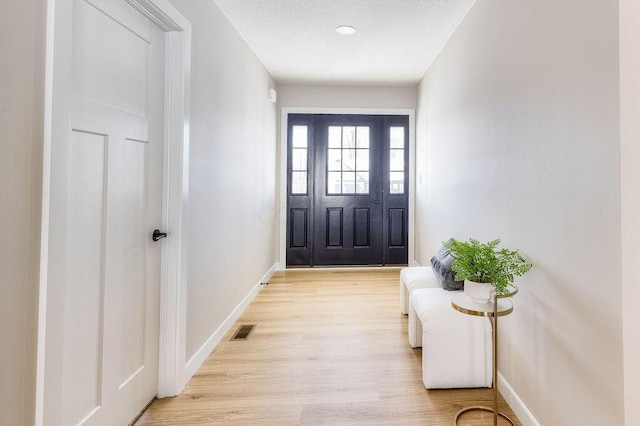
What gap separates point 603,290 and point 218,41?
A: 8.58 feet

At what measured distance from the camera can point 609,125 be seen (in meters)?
1.02

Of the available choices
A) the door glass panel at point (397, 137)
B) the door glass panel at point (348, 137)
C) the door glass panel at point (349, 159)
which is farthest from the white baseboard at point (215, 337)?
the door glass panel at point (397, 137)

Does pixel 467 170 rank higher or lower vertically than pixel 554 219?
higher

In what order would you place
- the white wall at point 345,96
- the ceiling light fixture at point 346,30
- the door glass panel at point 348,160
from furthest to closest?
the door glass panel at point 348,160
the white wall at point 345,96
the ceiling light fixture at point 346,30

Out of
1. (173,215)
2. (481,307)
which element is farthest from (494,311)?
(173,215)

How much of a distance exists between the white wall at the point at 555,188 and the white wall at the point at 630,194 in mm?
22

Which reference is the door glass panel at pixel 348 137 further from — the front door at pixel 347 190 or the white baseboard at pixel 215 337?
the white baseboard at pixel 215 337

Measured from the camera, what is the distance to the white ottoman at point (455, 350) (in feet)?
5.67

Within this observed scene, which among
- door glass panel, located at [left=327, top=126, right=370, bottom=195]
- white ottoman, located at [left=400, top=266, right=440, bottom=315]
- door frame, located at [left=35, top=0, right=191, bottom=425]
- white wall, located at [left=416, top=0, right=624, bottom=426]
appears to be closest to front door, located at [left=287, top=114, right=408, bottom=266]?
door glass panel, located at [left=327, top=126, right=370, bottom=195]

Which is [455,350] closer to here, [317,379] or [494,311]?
[494,311]

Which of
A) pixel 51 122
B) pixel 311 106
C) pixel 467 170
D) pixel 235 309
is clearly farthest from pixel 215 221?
pixel 311 106

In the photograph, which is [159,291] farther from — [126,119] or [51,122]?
[51,122]

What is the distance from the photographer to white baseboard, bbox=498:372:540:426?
1.45m

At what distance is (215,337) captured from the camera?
7.34 feet
